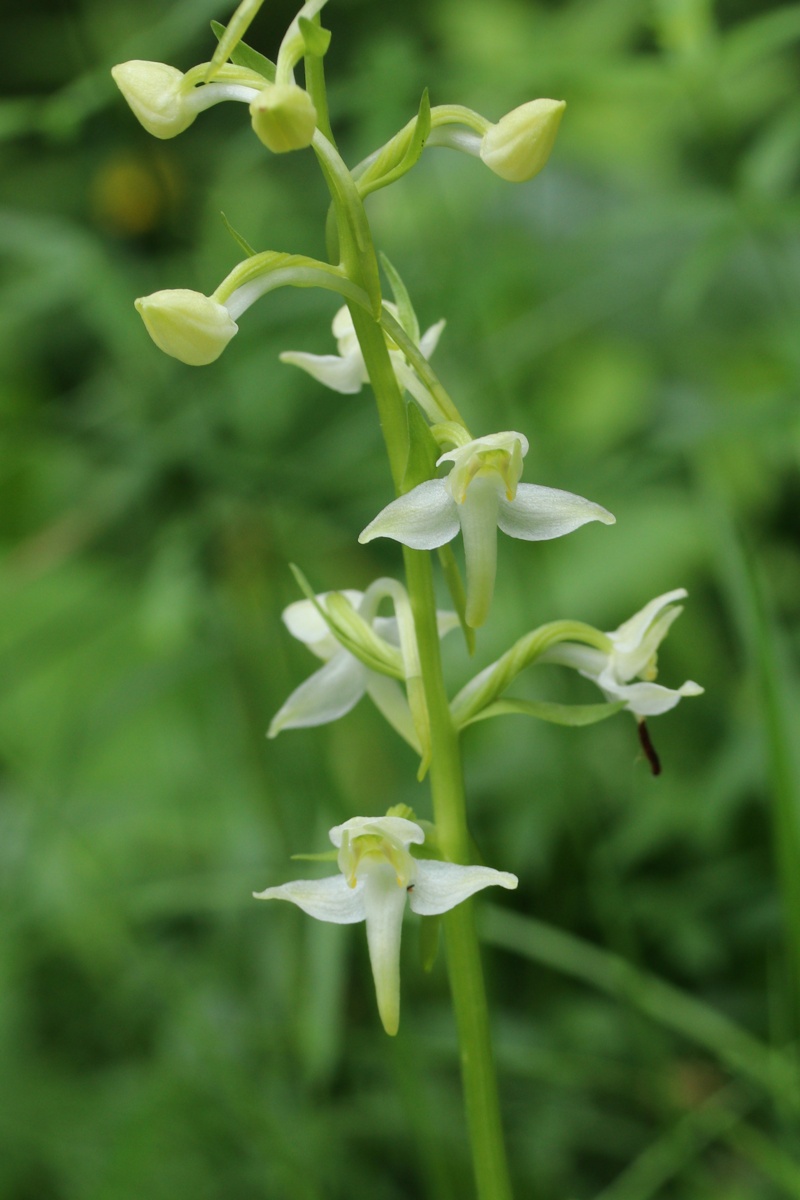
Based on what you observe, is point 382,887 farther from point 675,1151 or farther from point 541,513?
point 675,1151

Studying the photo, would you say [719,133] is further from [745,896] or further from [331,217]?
[745,896]

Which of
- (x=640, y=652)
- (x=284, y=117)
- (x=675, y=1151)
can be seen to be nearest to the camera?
(x=284, y=117)

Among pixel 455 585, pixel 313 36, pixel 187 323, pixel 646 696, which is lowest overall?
pixel 646 696

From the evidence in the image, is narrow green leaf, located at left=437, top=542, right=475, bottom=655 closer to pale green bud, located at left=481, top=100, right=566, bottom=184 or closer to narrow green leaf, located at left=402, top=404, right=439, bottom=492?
narrow green leaf, located at left=402, top=404, right=439, bottom=492

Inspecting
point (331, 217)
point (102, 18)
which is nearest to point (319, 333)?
point (331, 217)

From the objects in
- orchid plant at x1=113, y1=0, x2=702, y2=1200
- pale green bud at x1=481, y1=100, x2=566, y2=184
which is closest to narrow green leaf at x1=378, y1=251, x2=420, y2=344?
orchid plant at x1=113, y1=0, x2=702, y2=1200

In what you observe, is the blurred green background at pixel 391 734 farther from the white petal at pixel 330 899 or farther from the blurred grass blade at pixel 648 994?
the white petal at pixel 330 899

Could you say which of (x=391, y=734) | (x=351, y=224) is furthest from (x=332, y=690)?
(x=391, y=734)

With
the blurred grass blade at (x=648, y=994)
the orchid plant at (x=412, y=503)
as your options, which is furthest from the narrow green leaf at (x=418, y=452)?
the blurred grass blade at (x=648, y=994)
